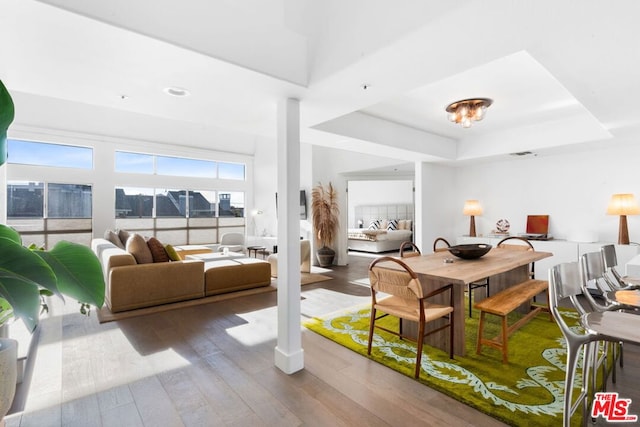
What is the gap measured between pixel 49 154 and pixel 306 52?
282 inches

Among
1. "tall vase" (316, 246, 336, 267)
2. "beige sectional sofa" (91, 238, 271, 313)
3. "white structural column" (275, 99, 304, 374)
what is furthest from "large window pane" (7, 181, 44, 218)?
"white structural column" (275, 99, 304, 374)

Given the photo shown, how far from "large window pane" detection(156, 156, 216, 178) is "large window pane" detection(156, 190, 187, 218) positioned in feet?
1.72

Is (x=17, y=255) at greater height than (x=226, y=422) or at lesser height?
greater

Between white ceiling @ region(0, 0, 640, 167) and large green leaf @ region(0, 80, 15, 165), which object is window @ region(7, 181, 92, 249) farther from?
large green leaf @ region(0, 80, 15, 165)

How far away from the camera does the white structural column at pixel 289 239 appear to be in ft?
8.25

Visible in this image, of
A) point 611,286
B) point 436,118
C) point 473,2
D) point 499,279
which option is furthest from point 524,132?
point 473,2

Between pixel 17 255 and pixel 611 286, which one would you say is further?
pixel 611 286

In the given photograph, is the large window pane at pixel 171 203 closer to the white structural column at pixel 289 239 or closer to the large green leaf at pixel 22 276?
the white structural column at pixel 289 239

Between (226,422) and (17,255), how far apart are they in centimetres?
155

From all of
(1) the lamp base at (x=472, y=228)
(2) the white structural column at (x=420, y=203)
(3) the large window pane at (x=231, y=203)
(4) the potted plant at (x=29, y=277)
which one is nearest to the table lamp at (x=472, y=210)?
(1) the lamp base at (x=472, y=228)

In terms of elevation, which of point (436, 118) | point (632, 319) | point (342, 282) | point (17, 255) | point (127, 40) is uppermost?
point (436, 118)

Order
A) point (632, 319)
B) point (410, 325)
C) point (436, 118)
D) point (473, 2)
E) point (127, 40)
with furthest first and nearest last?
point (436, 118), point (410, 325), point (127, 40), point (632, 319), point (473, 2)

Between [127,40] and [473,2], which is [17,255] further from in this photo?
[473,2]

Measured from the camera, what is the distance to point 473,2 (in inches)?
58.7
